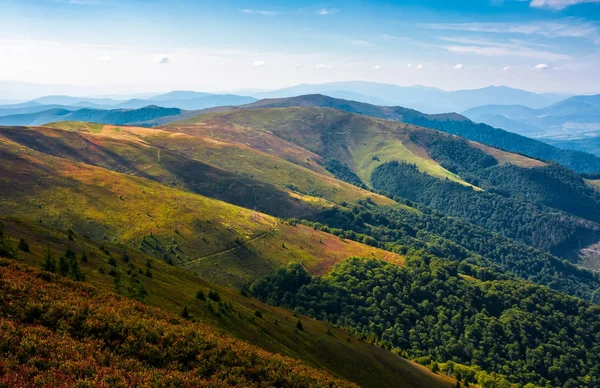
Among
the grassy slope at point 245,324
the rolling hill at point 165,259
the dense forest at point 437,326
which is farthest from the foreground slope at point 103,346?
the dense forest at point 437,326

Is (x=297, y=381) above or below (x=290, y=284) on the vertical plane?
above

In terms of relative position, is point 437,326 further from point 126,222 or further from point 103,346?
point 103,346

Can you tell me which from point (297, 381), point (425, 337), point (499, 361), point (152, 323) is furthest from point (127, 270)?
point (499, 361)

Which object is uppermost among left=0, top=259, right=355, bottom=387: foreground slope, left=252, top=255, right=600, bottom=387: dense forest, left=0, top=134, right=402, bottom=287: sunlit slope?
left=0, top=259, right=355, bottom=387: foreground slope

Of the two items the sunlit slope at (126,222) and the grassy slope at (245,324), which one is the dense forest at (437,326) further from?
the grassy slope at (245,324)

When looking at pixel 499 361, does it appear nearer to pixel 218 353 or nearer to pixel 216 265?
pixel 216 265

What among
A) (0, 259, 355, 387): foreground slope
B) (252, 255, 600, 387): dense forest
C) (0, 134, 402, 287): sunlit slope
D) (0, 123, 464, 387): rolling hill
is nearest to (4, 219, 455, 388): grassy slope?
(0, 123, 464, 387): rolling hill

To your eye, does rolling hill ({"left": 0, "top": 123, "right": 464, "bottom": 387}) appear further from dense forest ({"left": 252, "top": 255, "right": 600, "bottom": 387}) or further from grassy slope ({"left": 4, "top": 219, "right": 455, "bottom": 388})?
dense forest ({"left": 252, "top": 255, "right": 600, "bottom": 387})

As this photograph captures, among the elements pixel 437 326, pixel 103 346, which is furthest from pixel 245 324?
pixel 437 326
